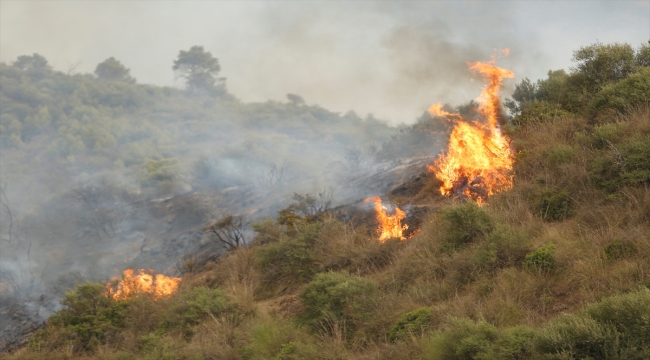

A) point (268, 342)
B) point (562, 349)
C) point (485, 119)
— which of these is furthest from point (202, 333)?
point (485, 119)

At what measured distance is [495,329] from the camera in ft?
23.6

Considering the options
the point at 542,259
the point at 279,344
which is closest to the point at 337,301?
the point at 279,344

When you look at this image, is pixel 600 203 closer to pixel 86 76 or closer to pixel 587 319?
pixel 587 319

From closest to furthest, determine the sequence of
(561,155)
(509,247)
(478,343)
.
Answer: (478,343), (509,247), (561,155)

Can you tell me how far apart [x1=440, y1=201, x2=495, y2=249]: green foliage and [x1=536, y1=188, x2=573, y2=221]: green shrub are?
3.69ft

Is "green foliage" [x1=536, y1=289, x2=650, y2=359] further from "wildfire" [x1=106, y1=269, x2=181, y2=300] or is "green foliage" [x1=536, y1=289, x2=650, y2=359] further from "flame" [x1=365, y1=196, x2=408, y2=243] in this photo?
"wildfire" [x1=106, y1=269, x2=181, y2=300]

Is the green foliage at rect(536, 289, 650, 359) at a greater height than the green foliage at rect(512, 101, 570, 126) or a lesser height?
lesser

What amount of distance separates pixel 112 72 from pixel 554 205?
78.7 metres

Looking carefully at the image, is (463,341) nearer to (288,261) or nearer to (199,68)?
(288,261)

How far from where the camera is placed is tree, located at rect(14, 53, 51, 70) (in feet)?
263

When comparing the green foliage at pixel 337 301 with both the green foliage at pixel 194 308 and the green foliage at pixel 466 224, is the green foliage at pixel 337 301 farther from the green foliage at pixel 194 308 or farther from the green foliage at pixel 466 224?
the green foliage at pixel 194 308

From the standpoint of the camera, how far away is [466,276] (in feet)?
32.4

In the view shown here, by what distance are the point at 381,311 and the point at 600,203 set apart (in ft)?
14.0

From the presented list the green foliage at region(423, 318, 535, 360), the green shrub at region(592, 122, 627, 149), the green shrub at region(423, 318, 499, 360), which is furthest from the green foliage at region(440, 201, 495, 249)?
the green shrub at region(423, 318, 499, 360)
